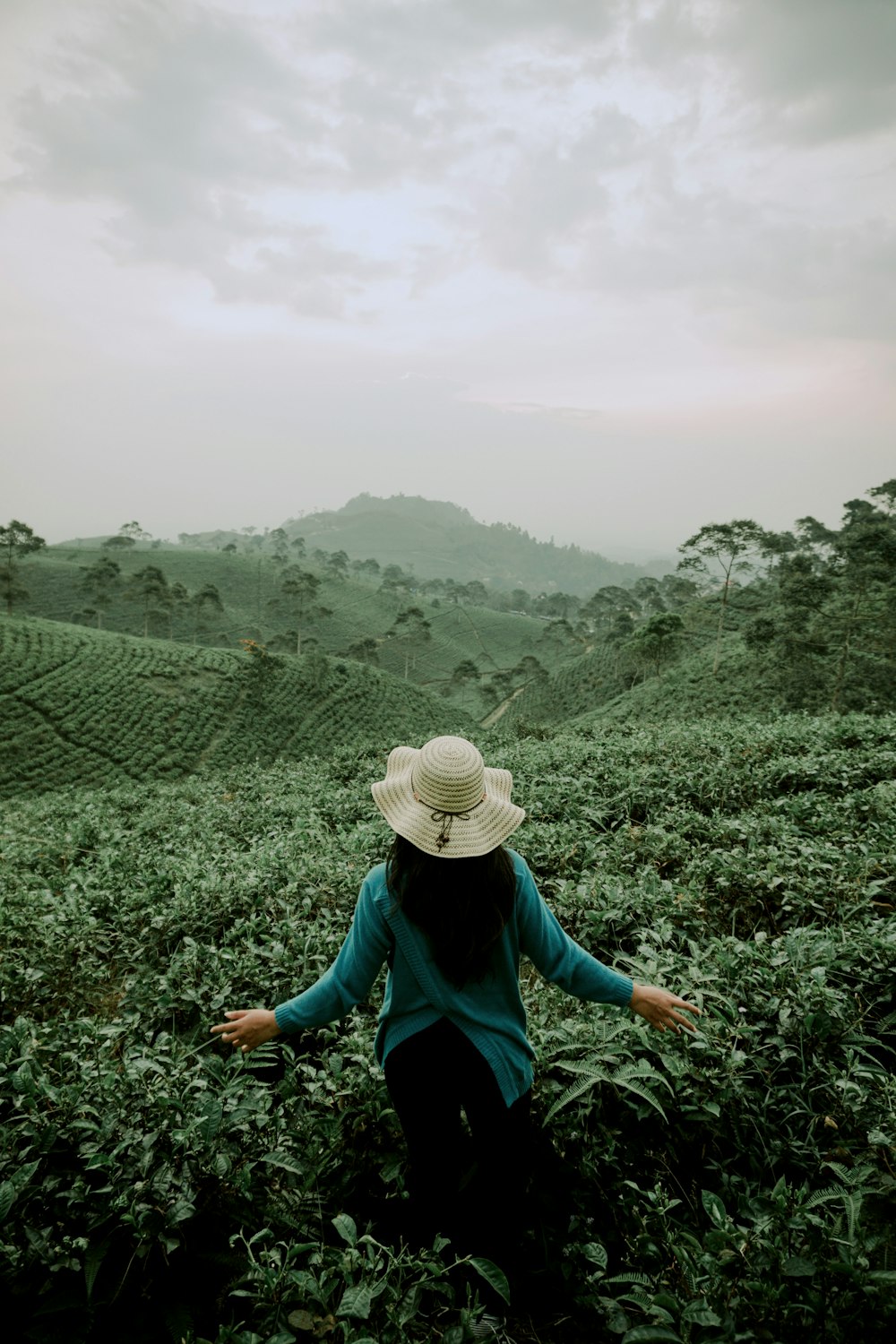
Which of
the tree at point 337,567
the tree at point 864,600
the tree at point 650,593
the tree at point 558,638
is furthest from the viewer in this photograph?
the tree at point 337,567

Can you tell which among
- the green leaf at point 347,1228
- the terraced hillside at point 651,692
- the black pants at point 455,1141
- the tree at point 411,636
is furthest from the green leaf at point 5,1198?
the tree at point 411,636

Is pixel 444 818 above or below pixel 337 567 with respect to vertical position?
below

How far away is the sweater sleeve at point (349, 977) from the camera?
1.98 metres

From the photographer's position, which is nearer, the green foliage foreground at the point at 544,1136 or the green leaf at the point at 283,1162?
the green foliage foreground at the point at 544,1136

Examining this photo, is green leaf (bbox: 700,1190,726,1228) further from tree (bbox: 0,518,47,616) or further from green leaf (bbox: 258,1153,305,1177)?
tree (bbox: 0,518,47,616)

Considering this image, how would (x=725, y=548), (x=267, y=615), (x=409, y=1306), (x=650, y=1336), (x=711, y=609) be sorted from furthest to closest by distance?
(x=267, y=615) < (x=711, y=609) < (x=725, y=548) < (x=409, y=1306) < (x=650, y=1336)

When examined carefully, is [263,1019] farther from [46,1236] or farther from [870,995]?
[870,995]

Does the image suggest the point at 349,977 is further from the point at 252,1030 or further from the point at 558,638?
the point at 558,638

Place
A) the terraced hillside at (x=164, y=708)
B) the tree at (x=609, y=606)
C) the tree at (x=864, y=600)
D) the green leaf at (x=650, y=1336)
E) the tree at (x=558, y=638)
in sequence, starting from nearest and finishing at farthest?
the green leaf at (x=650, y=1336)
the tree at (x=864, y=600)
the terraced hillside at (x=164, y=708)
the tree at (x=609, y=606)
the tree at (x=558, y=638)

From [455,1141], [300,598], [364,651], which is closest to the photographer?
[455,1141]

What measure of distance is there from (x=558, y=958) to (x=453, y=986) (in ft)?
1.16

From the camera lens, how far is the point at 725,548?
3219cm

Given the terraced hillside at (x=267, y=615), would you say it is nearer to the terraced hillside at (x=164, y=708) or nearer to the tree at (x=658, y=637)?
the terraced hillside at (x=164, y=708)

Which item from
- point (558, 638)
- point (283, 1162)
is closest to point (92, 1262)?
point (283, 1162)
